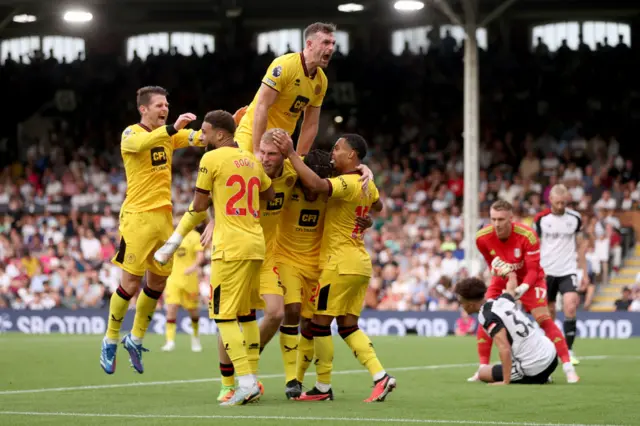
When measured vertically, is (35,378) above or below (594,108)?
below

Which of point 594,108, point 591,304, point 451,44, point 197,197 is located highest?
point 451,44

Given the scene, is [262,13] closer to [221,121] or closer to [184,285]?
[184,285]

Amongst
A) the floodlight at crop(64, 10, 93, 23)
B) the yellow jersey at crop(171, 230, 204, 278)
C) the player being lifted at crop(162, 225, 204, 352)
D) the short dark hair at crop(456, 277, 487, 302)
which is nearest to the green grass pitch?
the short dark hair at crop(456, 277, 487, 302)

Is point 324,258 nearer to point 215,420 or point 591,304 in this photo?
point 215,420

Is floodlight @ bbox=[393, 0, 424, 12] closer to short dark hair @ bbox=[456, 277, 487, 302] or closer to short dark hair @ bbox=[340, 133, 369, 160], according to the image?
short dark hair @ bbox=[456, 277, 487, 302]

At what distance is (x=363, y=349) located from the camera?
9578 mm

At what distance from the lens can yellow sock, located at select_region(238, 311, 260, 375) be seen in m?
9.35

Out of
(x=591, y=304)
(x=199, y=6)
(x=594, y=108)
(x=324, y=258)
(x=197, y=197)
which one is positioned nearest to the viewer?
(x=197, y=197)

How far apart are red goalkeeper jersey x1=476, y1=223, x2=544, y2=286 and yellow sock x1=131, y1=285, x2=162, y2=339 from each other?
3.60 meters

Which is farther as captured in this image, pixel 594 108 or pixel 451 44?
pixel 451 44

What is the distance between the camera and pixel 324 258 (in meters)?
9.77

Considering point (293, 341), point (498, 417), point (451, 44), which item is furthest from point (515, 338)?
point (451, 44)

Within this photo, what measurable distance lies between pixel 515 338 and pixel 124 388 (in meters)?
3.88

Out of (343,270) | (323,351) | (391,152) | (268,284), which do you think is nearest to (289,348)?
(323,351)
